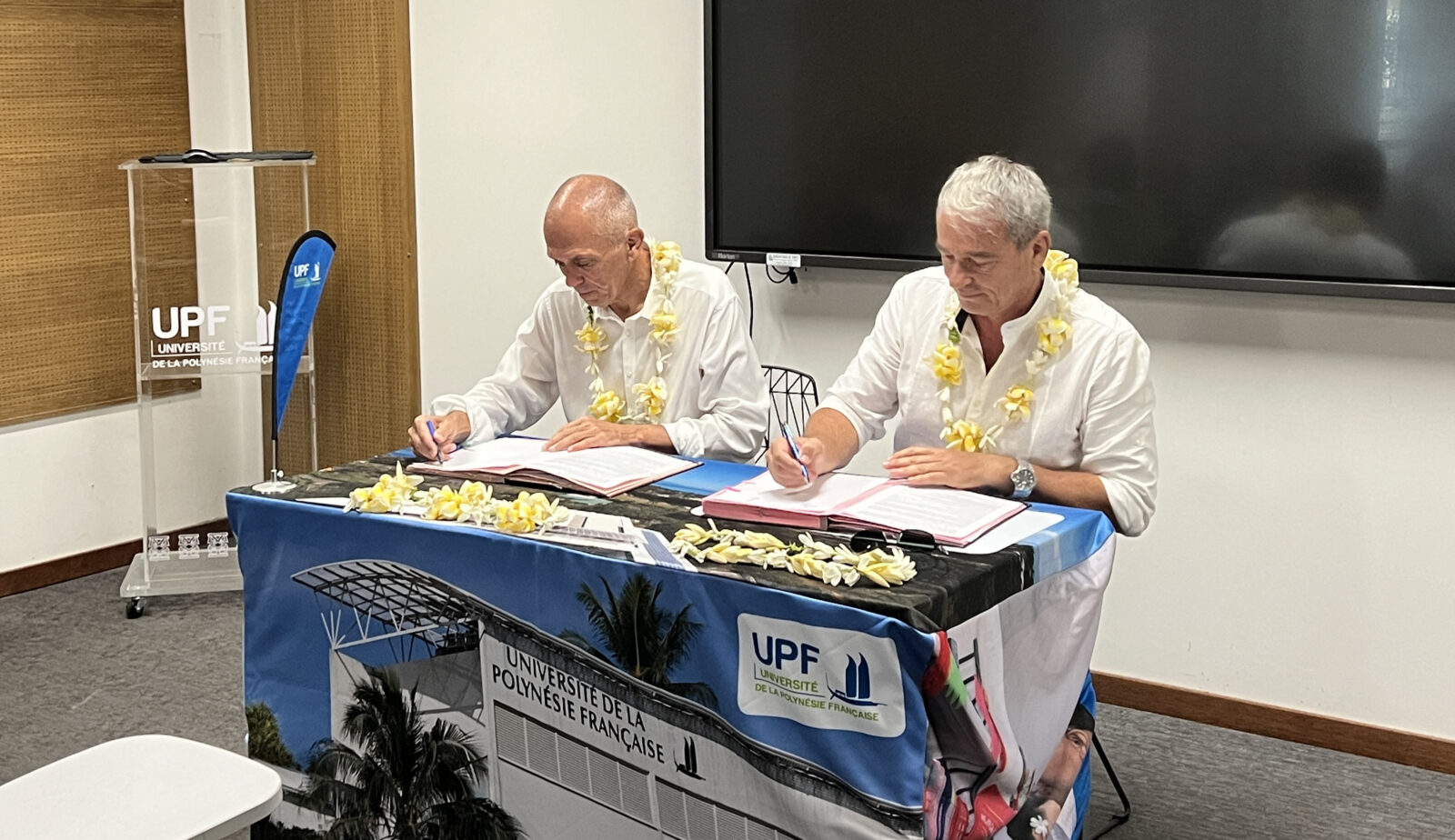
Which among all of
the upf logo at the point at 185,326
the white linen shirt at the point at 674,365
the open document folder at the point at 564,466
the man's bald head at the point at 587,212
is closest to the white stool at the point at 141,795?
the open document folder at the point at 564,466

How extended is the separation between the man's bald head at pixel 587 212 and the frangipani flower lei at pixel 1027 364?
Answer: 715 mm

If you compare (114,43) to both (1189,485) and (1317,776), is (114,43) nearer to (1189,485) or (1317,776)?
(1189,485)

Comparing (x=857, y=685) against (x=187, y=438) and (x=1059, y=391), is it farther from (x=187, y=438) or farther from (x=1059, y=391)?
(x=187, y=438)

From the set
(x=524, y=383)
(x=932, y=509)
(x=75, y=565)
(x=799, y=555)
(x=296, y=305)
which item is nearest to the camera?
(x=799, y=555)

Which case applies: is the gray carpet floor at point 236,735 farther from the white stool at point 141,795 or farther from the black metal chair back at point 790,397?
the white stool at point 141,795

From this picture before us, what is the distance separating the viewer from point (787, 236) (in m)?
4.08

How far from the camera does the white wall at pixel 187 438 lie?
4664 mm

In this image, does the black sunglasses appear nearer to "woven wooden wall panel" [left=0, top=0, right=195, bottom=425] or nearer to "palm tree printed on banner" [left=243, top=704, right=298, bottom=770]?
"palm tree printed on banner" [left=243, top=704, right=298, bottom=770]

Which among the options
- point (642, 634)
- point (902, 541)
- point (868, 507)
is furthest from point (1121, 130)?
point (642, 634)

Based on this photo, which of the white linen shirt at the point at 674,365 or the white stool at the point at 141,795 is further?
the white linen shirt at the point at 674,365

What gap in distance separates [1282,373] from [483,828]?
2206 mm

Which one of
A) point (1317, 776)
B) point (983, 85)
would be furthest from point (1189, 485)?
point (983, 85)

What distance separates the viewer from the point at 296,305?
461 centimetres

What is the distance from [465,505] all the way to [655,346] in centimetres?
88
